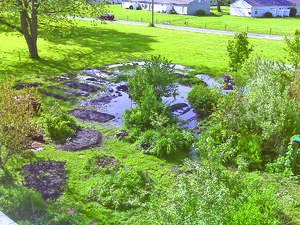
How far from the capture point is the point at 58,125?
15.9m

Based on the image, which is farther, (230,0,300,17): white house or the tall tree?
(230,0,300,17): white house

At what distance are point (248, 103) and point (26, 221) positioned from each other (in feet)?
29.7

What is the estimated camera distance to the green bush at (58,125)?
51.8 ft

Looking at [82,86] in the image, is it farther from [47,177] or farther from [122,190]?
[122,190]

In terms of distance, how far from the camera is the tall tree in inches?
1031

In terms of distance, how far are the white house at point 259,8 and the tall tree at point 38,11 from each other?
4721cm

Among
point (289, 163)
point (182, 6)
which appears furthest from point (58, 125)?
point (182, 6)

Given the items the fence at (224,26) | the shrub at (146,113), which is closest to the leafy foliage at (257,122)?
the shrub at (146,113)

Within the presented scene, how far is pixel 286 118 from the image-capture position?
47.0 feet

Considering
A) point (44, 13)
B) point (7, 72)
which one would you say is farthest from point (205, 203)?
point (44, 13)

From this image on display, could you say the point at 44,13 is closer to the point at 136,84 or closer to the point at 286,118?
the point at 136,84

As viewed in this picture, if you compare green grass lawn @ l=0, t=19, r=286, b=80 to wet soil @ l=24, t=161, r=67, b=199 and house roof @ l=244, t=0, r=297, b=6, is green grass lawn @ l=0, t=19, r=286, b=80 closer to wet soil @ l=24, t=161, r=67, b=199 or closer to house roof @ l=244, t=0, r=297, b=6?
wet soil @ l=24, t=161, r=67, b=199

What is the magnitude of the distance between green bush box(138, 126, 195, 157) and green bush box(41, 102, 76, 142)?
2.97m

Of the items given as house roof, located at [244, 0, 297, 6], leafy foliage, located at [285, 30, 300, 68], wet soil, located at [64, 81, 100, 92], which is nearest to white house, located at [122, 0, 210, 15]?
house roof, located at [244, 0, 297, 6]
